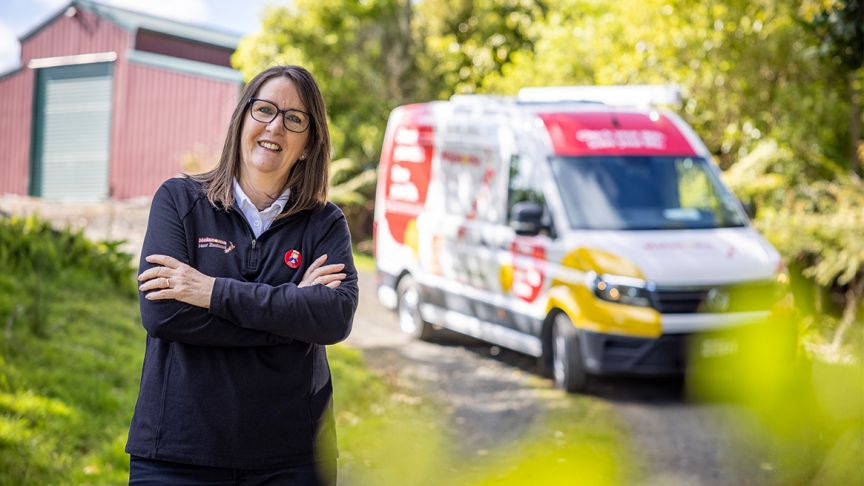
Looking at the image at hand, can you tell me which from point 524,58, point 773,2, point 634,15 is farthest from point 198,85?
point 773,2

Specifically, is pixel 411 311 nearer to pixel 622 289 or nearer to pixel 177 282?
pixel 622 289

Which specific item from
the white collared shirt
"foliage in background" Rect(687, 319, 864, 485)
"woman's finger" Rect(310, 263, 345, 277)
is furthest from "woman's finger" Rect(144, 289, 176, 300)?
"foliage in background" Rect(687, 319, 864, 485)

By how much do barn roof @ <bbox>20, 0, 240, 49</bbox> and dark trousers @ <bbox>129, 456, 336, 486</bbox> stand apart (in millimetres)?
23038

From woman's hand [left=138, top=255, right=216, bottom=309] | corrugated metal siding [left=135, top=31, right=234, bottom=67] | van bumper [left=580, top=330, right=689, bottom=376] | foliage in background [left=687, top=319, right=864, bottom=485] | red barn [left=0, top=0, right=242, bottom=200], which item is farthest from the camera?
corrugated metal siding [left=135, top=31, right=234, bottom=67]

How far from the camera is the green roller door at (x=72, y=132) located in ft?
83.7

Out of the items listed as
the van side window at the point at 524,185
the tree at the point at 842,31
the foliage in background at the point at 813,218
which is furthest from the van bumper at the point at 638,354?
the foliage in background at the point at 813,218

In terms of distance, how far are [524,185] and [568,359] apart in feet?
5.91

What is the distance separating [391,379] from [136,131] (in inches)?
655

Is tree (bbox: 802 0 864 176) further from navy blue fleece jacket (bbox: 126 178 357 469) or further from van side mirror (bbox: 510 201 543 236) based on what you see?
navy blue fleece jacket (bbox: 126 178 357 469)

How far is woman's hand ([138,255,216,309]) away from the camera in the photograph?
3.14 m

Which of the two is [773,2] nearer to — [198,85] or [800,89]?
[800,89]

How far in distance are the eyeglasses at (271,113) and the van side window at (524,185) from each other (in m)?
6.56

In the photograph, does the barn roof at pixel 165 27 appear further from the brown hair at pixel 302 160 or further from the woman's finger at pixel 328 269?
the woman's finger at pixel 328 269

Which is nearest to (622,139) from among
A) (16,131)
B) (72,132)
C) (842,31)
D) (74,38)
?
(842,31)
